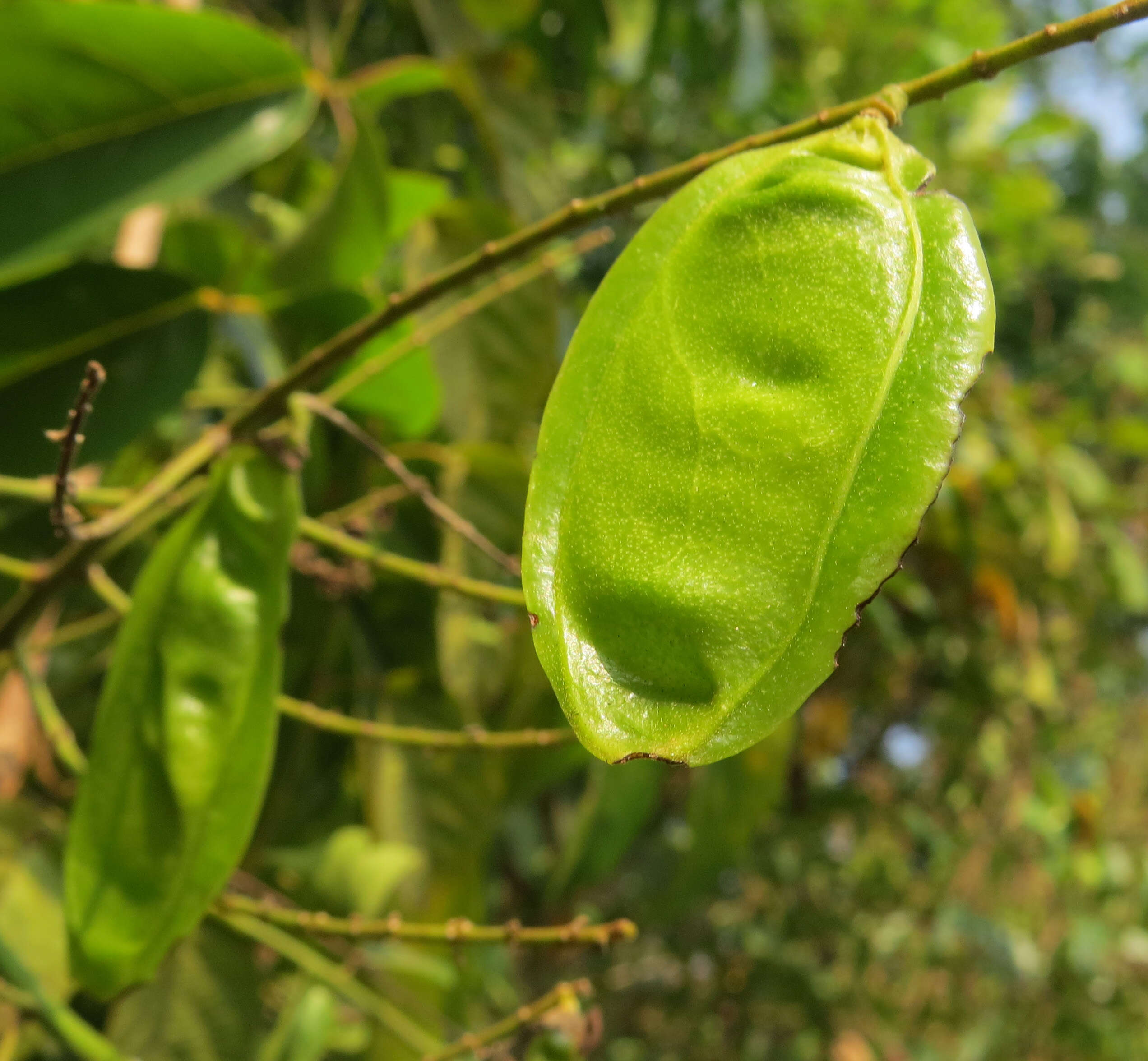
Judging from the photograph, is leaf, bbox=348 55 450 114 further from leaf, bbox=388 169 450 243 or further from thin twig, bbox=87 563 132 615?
thin twig, bbox=87 563 132 615

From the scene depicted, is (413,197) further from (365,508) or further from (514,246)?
(514,246)

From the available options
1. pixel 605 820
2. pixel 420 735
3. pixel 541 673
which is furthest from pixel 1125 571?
pixel 420 735

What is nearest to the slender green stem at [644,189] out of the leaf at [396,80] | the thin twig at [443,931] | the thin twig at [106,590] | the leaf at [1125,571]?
the thin twig at [106,590]

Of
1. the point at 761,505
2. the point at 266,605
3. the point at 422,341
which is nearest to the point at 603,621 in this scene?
the point at 761,505

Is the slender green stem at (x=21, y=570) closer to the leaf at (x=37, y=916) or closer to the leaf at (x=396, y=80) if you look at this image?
the leaf at (x=37, y=916)

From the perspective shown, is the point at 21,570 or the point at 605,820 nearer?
the point at 21,570

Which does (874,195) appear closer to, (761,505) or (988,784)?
(761,505)

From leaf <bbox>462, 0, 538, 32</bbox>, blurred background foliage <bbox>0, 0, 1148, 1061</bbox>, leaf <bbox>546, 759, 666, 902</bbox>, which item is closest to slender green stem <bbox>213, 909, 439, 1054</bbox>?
blurred background foliage <bbox>0, 0, 1148, 1061</bbox>
